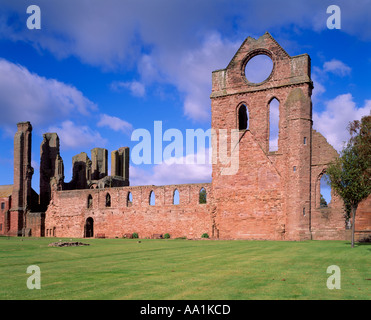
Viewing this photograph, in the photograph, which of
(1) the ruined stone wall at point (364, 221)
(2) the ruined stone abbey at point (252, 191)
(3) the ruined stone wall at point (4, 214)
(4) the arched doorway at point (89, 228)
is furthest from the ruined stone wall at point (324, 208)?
(3) the ruined stone wall at point (4, 214)

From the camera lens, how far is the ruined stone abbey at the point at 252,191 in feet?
93.9

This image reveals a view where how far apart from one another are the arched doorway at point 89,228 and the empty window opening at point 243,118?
64.0 feet

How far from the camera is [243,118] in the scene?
34.3m

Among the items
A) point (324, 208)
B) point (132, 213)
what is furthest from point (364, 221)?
point (132, 213)

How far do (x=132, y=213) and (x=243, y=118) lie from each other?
14163 millimetres

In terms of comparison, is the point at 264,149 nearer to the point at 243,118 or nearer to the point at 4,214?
the point at 243,118

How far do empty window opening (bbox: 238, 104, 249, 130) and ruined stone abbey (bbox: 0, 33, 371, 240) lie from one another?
86 millimetres

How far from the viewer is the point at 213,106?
1334 inches

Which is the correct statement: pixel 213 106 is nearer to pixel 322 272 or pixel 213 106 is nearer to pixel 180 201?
pixel 180 201

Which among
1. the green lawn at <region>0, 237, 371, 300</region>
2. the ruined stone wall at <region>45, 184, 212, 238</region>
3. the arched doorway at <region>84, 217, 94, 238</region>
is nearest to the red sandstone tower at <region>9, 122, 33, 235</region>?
the ruined stone wall at <region>45, 184, 212, 238</region>

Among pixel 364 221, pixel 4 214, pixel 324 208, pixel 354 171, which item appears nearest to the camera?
pixel 354 171

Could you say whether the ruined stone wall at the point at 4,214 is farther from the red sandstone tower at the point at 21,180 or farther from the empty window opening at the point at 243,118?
the empty window opening at the point at 243,118

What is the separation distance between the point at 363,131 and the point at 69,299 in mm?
16664
